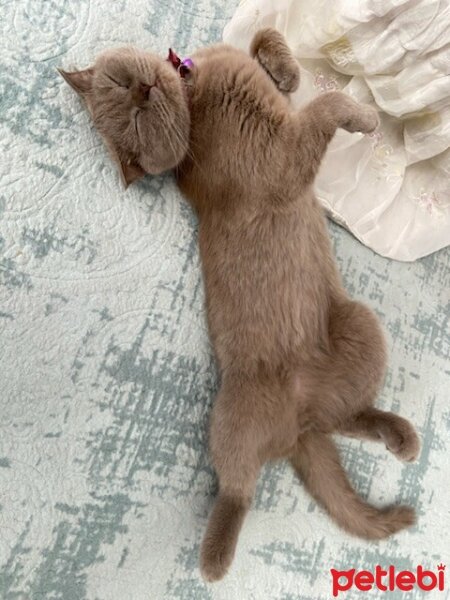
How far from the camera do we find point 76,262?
3.15ft

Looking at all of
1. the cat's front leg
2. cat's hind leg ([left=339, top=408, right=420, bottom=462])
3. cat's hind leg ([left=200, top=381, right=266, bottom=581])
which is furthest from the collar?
cat's hind leg ([left=339, top=408, right=420, bottom=462])

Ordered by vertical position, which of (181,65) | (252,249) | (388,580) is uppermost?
(181,65)

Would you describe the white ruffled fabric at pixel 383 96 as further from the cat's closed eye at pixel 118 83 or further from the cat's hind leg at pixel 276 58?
the cat's closed eye at pixel 118 83

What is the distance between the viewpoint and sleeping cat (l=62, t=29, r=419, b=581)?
938 mm

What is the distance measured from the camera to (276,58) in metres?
1.03

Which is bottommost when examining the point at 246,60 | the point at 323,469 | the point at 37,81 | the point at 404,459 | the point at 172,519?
the point at 172,519

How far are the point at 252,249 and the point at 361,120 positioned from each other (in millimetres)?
300

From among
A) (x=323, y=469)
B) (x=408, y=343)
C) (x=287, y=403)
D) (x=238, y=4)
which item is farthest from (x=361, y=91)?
(x=323, y=469)

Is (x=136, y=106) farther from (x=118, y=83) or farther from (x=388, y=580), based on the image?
(x=388, y=580)

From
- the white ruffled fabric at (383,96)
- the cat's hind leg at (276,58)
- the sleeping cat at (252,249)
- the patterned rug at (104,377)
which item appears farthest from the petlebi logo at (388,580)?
the cat's hind leg at (276,58)

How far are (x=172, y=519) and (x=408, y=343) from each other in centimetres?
61

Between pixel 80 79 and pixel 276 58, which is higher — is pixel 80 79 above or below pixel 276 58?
below

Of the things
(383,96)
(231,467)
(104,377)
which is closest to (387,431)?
(231,467)

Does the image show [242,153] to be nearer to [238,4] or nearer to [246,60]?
[246,60]
